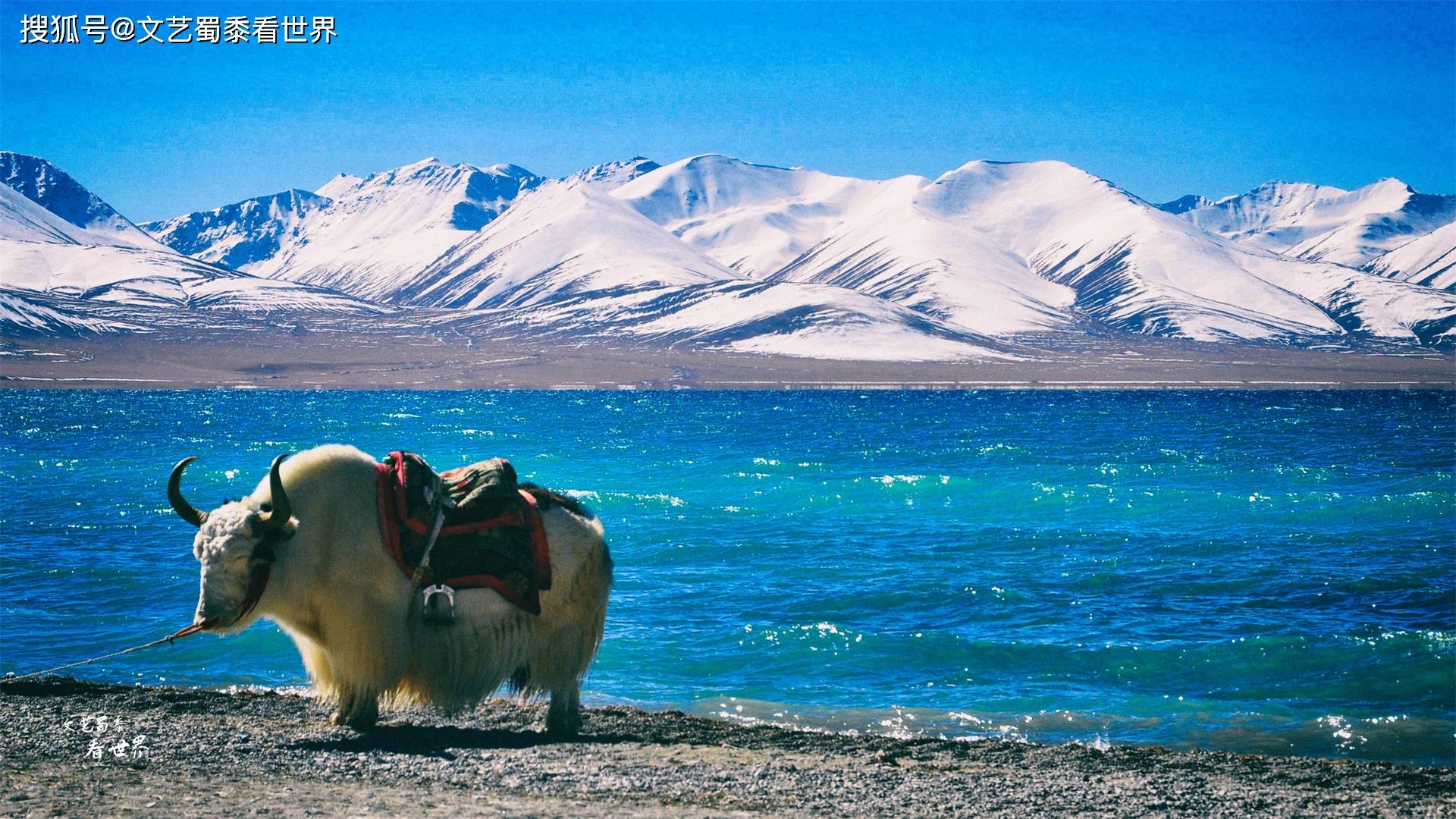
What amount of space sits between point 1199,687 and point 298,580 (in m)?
7.20

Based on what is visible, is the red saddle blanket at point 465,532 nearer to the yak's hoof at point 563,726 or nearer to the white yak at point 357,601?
the white yak at point 357,601

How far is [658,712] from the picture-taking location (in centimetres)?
822

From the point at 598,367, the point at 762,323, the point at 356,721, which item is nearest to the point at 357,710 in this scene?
the point at 356,721

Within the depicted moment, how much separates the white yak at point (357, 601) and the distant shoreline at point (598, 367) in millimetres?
104931

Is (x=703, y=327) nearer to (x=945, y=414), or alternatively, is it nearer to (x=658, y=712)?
(x=945, y=414)

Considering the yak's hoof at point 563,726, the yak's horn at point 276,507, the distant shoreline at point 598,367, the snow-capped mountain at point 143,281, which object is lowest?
the yak's hoof at point 563,726

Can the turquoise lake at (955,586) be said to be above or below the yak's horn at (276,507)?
below

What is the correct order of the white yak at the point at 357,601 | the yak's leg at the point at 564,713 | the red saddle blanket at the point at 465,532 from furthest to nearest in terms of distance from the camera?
1. the yak's leg at the point at 564,713
2. the red saddle blanket at the point at 465,532
3. the white yak at the point at 357,601

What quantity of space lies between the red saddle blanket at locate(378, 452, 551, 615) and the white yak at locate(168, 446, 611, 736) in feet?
0.22

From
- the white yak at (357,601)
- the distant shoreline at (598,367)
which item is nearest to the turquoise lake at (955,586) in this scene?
A: the white yak at (357,601)

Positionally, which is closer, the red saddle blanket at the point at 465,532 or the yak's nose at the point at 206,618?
the yak's nose at the point at 206,618

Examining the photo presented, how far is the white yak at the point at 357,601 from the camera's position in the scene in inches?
241

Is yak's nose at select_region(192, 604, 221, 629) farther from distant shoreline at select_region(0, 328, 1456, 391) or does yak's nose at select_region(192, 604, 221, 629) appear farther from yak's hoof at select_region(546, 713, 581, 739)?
distant shoreline at select_region(0, 328, 1456, 391)

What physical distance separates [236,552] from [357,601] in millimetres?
632
